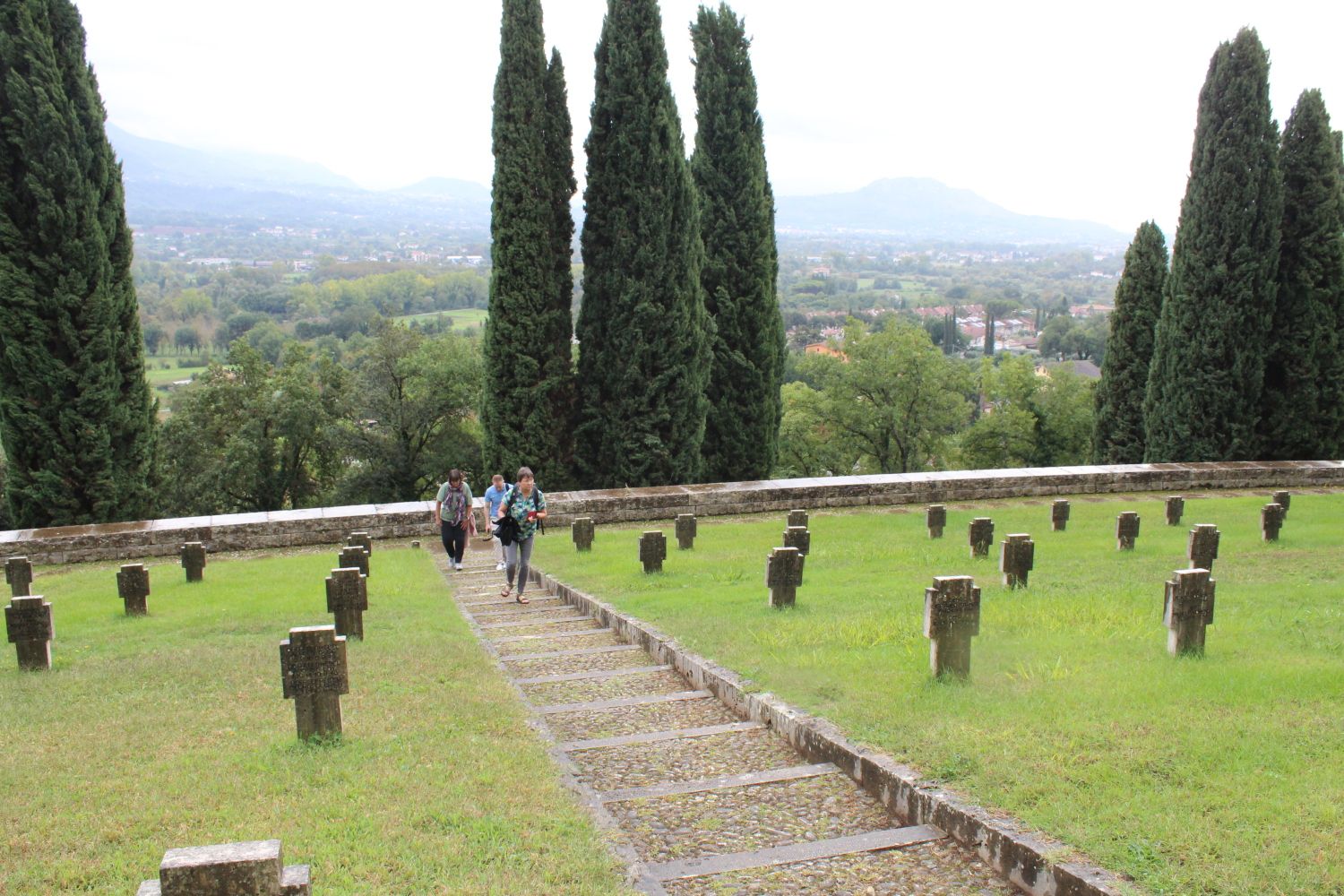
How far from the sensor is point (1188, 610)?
6.80 metres

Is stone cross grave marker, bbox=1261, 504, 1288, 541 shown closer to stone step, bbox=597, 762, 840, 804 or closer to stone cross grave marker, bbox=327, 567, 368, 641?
stone step, bbox=597, 762, 840, 804

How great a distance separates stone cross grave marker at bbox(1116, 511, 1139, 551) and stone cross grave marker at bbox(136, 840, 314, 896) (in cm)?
1195

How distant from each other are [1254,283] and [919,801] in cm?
2140

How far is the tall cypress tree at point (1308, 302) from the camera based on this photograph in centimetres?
→ 2206

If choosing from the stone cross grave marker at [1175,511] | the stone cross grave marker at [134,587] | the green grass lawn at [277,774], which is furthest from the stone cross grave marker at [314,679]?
the stone cross grave marker at [1175,511]

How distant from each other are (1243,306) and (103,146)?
23.2 meters

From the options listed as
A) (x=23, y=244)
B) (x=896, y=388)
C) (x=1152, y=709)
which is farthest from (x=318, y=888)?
(x=896, y=388)

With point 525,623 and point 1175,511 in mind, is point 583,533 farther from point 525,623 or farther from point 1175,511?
point 1175,511

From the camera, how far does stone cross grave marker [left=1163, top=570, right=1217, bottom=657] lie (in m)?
6.76

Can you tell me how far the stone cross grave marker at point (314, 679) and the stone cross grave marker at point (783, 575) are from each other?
4362 mm

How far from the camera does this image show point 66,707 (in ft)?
22.1

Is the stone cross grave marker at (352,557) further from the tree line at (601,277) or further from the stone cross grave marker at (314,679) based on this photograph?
the tree line at (601,277)

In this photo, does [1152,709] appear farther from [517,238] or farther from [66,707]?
[517,238]

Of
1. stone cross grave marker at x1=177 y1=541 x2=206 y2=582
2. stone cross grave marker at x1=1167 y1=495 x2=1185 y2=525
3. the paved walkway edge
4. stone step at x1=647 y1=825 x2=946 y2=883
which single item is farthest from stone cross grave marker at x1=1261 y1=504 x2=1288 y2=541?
stone cross grave marker at x1=177 y1=541 x2=206 y2=582
